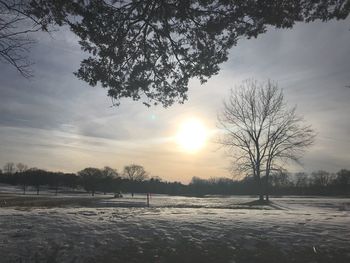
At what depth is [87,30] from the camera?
40.5 feet

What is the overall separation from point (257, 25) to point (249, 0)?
4.25 ft

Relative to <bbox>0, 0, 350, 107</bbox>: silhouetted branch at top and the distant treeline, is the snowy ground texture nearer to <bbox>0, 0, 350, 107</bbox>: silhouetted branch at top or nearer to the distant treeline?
<bbox>0, 0, 350, 107</bbox>: silhouetted branch at top

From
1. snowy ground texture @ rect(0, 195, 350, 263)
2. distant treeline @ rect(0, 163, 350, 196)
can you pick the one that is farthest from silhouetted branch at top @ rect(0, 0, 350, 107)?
distant treeline @ rect(0, 163, 350, 196)

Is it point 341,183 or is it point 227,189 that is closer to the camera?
point 341,183

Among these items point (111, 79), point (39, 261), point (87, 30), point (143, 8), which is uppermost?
point (143, 8)

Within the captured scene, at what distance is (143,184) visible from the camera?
464ft

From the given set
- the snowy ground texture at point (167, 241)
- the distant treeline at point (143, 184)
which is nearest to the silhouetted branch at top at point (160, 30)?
the snowy ground texture at point (167, 241)

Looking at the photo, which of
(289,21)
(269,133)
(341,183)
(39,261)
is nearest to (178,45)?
(289,21)

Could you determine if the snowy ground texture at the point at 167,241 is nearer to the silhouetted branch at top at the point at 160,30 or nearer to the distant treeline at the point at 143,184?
the silhouetted branch at top at the point at 160,30

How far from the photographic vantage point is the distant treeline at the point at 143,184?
110312 millimetres

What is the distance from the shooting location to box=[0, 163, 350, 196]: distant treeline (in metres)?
110

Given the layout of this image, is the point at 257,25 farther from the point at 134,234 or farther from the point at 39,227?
the point at 39,227

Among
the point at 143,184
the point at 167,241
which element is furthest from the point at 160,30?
the point at 143,184

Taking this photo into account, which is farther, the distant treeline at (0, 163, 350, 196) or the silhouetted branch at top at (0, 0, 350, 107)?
the distant treeline at (0, 163, 350, 196)
